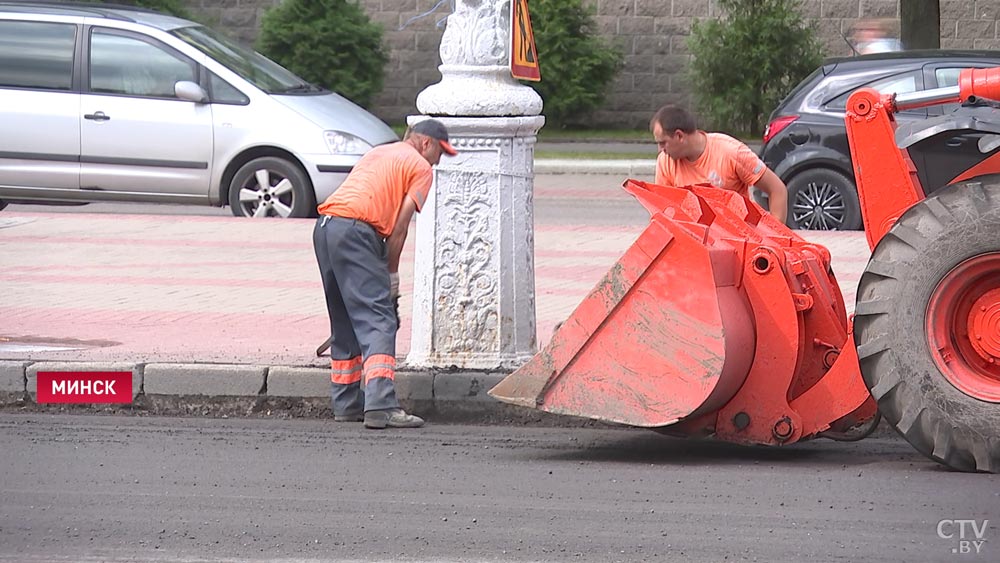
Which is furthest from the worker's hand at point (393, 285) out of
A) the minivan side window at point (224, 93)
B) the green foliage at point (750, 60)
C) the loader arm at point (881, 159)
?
the green foliage at point (750, 60)

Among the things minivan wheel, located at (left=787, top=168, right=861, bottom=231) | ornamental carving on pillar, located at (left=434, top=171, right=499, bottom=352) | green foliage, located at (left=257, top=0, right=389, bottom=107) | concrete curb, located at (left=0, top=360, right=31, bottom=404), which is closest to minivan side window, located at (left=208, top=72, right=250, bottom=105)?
minivan wheel, located at (left=787, top=168, right=861, bottom=231)

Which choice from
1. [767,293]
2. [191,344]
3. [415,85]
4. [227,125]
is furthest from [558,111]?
[767,293]

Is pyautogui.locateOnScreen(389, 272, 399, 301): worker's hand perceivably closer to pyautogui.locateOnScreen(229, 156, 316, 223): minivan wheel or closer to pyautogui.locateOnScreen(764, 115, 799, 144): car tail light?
pyautogui.locateOnScreen(229, 156, 316, 223): minivan wheel

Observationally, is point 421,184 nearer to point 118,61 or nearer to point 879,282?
point 879,282

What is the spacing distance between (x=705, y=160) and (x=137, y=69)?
778cm

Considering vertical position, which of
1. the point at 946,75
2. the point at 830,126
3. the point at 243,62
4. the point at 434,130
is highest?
the point at 243,62

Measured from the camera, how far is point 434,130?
722 centimetres

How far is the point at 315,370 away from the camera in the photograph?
771 centimetres

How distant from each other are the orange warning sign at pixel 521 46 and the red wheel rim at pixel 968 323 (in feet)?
8.48

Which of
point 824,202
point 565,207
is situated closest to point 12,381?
point 824,202

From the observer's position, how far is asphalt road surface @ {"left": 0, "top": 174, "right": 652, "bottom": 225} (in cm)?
1501

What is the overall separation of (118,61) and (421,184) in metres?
7.51

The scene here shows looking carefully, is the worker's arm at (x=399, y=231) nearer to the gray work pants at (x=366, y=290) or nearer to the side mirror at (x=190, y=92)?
the gray work pants at (x=366, y=290)

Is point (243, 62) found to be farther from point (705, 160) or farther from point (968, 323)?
point (968, 323)
